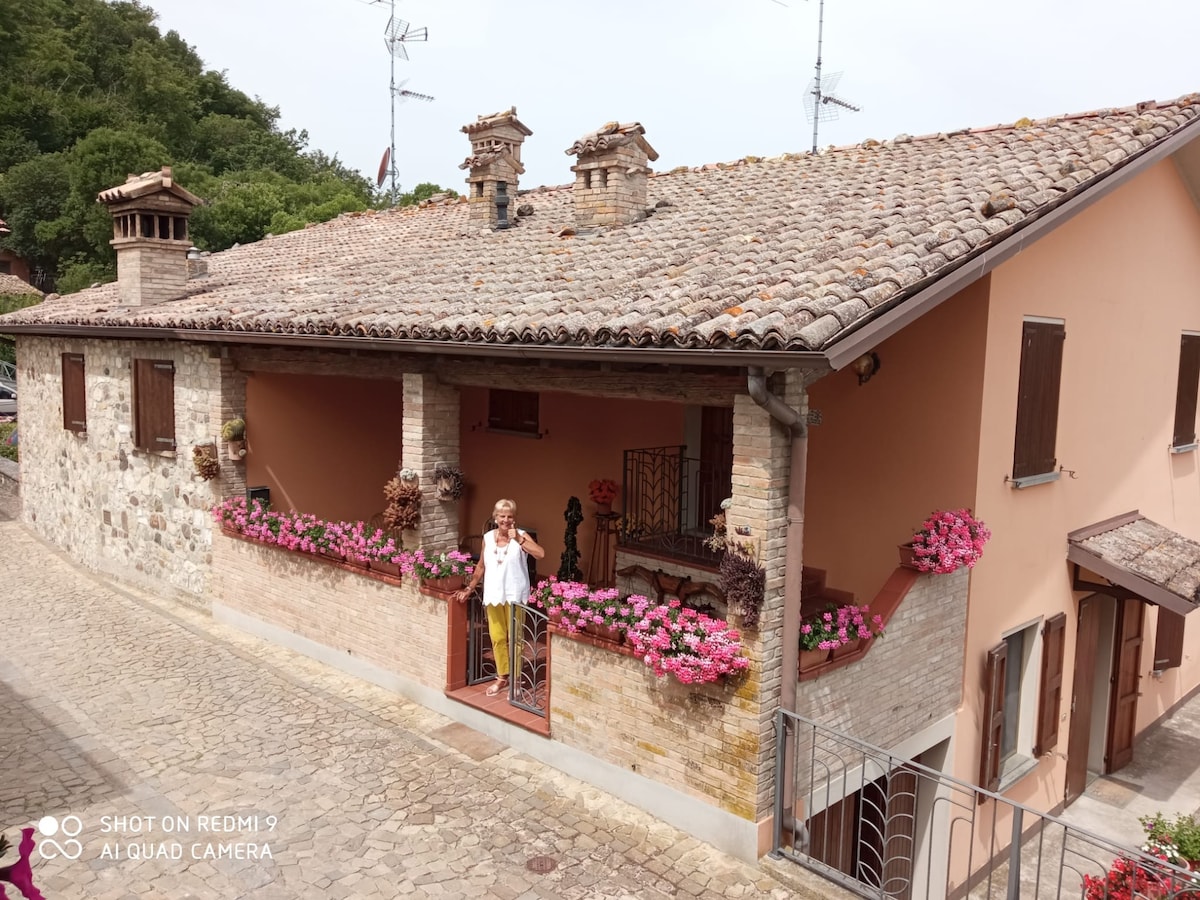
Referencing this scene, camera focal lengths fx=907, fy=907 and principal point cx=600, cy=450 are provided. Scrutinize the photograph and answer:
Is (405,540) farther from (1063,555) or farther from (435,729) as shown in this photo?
(1063,555)

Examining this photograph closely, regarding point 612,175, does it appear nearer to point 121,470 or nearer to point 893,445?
point 893,445

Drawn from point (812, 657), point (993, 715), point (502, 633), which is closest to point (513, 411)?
point (502, 633)

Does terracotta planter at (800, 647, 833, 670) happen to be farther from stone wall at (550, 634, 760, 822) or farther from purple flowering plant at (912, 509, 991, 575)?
purple flowering plant at (912, 509, 991, 575)

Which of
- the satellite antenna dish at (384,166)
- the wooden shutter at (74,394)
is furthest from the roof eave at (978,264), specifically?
the satellite antenna dish at (384,166)

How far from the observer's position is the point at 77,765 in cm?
711

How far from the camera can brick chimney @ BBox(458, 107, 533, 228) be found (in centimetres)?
1304

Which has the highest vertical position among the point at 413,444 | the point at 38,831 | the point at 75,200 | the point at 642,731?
the point at 75,200

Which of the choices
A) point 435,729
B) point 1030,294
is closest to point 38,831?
point 435,729

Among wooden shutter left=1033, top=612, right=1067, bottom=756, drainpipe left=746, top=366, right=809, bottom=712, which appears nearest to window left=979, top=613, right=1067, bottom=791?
wooden shutter left=1033, top=612, right=1067, bottom=756

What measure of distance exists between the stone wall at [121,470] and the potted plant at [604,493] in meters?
4.26

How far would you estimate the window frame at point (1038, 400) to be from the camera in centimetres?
791

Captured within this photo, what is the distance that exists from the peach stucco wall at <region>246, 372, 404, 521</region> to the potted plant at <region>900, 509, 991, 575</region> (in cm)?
659

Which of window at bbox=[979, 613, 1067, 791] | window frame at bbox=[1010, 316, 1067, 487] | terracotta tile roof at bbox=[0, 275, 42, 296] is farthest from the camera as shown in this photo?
terracotta tile roof at bbox=[0, 275, 42, 296]

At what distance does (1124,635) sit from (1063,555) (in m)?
2.38
